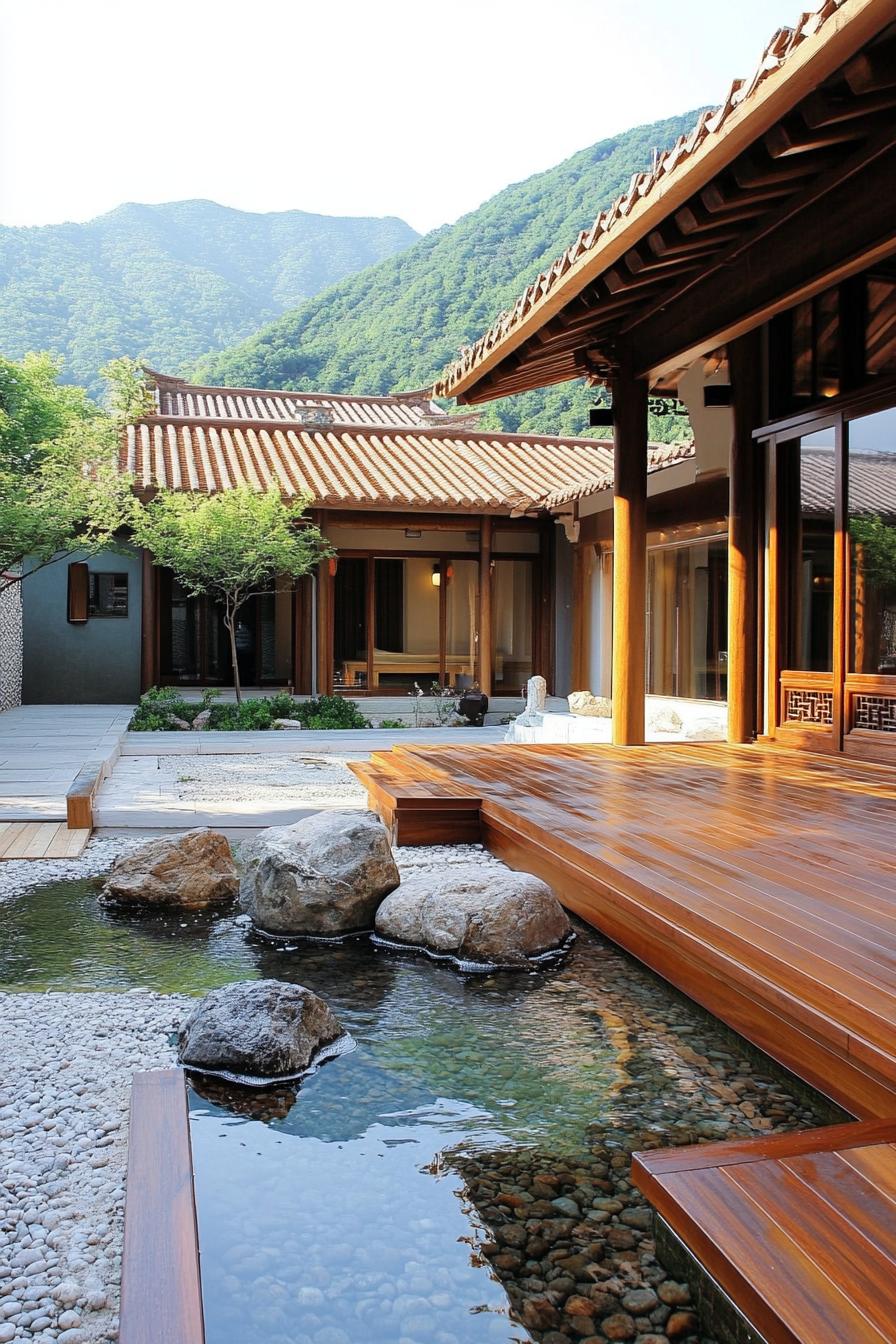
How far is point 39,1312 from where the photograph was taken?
1.80 m

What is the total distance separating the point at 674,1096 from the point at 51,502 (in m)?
8.42

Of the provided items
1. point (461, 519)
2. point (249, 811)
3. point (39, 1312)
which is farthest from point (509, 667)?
point (39, 1312)

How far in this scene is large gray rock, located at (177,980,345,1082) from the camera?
9.36 feet

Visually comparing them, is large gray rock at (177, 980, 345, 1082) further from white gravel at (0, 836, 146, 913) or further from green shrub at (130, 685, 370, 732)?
green shrub at (130, 685, 370, 732)

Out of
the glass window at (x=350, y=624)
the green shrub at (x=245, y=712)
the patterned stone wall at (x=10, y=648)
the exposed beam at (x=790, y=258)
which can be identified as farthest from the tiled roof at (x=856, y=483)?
the patterned stone wall at (x=10, y=648)

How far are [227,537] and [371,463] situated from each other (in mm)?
4058

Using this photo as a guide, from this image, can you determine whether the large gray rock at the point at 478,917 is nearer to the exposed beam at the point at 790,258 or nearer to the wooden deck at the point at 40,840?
the wooden deck at the point at 40,840

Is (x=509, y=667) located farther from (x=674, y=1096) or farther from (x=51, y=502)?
(x=674, y=1096)

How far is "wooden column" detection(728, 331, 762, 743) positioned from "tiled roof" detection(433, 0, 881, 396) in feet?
5.30

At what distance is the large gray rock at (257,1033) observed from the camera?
2.85 meters

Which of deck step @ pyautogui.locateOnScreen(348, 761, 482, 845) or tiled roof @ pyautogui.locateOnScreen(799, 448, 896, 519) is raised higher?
tiled roof @ pyautogui.locateOnScreen(799, 448, 896, 519)

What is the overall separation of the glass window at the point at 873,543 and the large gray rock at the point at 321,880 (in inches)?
116

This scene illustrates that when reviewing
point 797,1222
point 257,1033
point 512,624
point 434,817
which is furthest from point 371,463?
point 797,1222

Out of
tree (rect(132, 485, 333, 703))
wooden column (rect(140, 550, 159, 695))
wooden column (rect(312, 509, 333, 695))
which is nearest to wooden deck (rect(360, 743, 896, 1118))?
tree (rect(132, 485, 333, 703))
